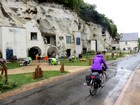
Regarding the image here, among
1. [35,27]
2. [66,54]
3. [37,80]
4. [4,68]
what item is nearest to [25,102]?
[4,68]

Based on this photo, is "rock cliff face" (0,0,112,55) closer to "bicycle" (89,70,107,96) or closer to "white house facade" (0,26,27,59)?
"white house facade" (0,26,27,59)

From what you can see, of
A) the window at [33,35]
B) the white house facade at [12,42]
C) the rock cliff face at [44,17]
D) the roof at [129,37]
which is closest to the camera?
the white house facade at [12,42]

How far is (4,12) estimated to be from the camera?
113 feet

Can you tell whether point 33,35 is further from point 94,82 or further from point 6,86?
point 94,82

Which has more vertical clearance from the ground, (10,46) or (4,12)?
(4,12)

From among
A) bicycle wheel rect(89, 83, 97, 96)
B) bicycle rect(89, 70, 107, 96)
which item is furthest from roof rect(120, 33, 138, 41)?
bicycle wheel rect(89, 83, 97, 96)

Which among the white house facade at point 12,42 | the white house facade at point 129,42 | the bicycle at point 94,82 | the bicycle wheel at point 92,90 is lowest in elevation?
the bicycle wheel at point 92,90

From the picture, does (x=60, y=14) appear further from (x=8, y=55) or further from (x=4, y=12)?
(x=8, y=55)

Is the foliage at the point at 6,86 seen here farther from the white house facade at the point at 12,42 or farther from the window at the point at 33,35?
the window at the point at 33,35

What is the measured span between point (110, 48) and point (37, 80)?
59.5 metres

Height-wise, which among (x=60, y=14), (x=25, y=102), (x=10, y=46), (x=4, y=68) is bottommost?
(x=25, y=102)

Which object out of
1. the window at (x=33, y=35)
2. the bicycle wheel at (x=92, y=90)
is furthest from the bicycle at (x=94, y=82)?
the window at (x=33, y=35)

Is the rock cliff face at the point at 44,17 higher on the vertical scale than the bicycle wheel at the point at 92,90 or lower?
higher

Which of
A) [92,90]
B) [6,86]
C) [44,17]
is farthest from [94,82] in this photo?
[44,17]
